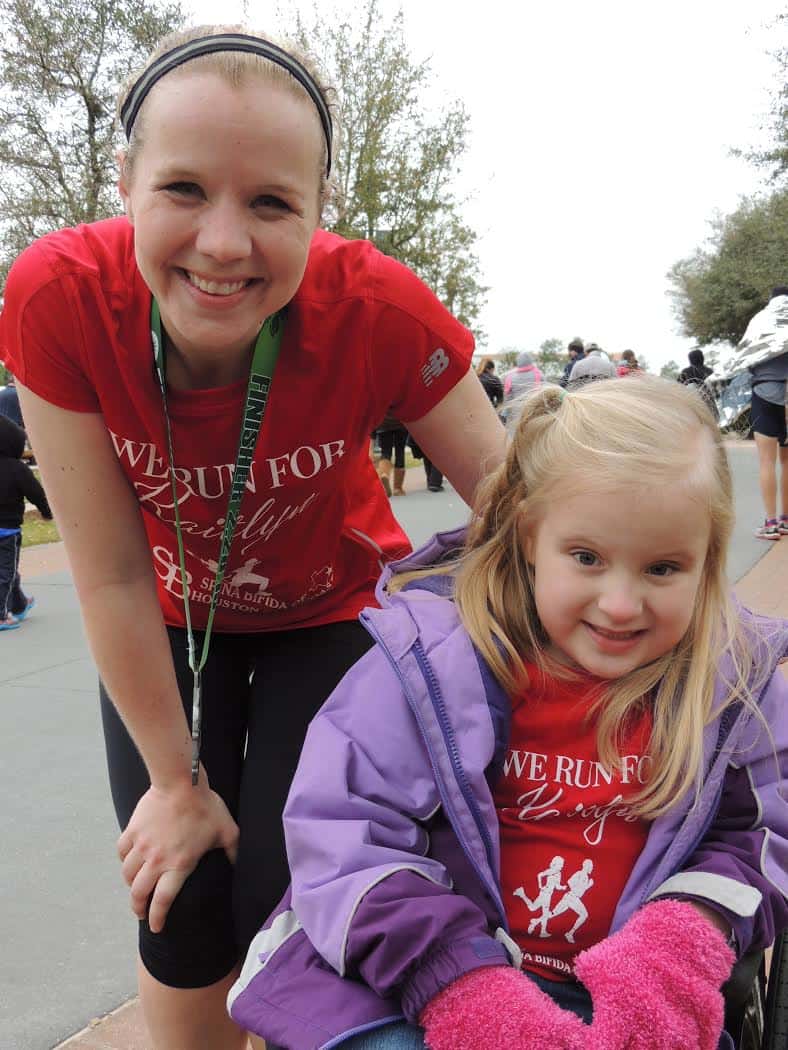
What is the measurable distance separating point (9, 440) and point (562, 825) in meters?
5.69

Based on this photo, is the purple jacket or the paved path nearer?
the purple jacket

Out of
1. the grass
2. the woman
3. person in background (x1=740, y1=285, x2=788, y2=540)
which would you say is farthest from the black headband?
the grass

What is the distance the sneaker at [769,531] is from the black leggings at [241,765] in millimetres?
6149

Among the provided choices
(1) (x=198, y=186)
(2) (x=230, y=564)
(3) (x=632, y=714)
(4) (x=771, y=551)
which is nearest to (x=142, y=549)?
(2) (x=230, y=564)

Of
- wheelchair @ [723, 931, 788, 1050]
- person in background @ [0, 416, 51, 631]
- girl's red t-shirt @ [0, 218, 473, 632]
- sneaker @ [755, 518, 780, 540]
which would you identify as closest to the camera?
wheelchair @ [723, 931, 788, 1050]

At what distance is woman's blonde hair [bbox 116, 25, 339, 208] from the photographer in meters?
1.44

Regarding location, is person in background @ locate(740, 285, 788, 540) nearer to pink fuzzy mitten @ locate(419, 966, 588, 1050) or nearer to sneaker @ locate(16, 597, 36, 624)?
sneaker @ locate(16, 597, 36, 624)

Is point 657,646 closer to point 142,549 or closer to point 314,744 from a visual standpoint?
point 314,744

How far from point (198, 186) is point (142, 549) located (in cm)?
63

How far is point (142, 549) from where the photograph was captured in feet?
5.84

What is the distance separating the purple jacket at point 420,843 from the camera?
126 cm

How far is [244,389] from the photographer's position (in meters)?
1.69

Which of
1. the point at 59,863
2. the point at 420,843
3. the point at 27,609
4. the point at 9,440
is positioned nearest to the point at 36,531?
the point at 9,440

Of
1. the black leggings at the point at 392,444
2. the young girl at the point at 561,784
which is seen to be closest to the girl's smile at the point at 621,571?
the young girl at the point at 561,784
